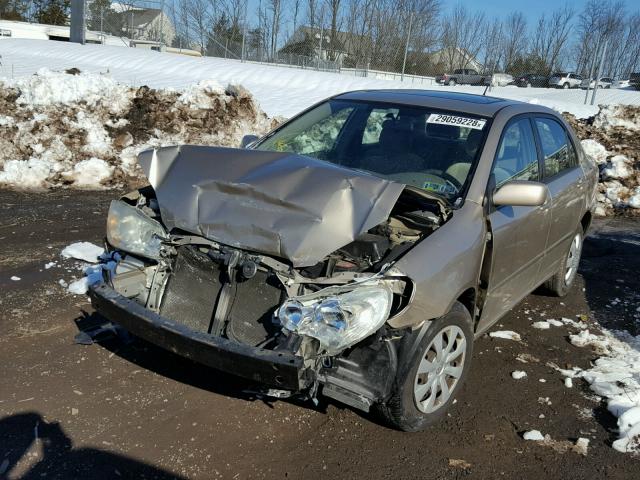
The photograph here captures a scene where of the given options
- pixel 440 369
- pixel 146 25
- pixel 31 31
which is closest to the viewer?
pixel 440 369

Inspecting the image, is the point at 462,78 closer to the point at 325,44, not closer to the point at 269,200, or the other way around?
the point at 325,44

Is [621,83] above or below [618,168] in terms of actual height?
above

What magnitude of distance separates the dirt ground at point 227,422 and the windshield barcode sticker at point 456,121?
1701mm

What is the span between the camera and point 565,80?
26.8 metres

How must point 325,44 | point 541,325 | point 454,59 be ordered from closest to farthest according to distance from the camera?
point 541,325 → point 325,44 → point 454,59

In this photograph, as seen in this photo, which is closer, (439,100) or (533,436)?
(533,436)

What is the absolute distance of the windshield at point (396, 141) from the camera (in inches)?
154

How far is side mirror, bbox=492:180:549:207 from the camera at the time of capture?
11.7ft

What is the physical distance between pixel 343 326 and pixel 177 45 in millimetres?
21741

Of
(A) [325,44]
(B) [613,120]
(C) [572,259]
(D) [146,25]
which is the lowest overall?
(C) [572,259]

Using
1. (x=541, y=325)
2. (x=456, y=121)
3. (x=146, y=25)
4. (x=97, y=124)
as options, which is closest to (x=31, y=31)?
(x=146, y=25)

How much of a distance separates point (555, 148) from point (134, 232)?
347 cm

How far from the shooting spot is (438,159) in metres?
4.00

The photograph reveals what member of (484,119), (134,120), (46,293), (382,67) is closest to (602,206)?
(484,119)
